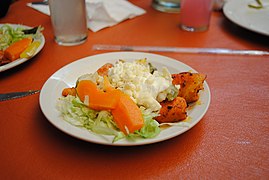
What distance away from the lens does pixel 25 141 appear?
2.21ft

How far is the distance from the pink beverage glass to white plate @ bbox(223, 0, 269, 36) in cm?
12

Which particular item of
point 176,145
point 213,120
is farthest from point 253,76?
point 176,145

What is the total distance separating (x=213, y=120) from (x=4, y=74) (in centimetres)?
67

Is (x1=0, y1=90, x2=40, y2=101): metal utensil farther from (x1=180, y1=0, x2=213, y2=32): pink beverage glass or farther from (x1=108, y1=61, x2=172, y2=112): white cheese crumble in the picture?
(x1=180, y1=0, x2=213, y2=32): pink beverage glass

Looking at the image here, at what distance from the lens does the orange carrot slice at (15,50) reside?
94 cm

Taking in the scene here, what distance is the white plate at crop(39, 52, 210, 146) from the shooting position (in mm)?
583

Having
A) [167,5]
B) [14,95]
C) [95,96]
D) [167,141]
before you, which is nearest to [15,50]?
[14,95]

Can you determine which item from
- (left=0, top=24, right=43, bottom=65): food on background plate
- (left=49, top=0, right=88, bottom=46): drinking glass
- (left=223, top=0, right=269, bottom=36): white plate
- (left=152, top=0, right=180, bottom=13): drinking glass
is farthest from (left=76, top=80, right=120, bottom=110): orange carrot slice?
(left=152, top=0, right=180, bottom=13): drinking glass

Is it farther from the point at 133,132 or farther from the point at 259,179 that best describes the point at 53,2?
the point at 259,179

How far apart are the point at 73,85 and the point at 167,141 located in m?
0.32

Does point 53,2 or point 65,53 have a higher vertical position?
point 53,2

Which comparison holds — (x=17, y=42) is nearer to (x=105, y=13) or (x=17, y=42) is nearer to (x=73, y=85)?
(x=73, y=85)

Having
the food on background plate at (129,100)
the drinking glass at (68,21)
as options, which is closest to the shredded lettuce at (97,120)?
the food on background plate at (129,100)

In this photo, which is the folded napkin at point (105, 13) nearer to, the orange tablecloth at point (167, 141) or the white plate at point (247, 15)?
the orange tablecloth at point (167, 141)
